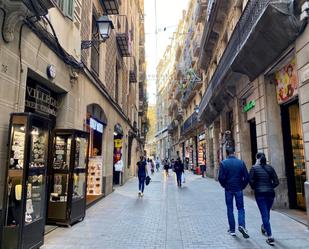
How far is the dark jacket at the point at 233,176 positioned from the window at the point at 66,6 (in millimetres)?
5887

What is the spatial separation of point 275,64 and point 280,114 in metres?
1.81

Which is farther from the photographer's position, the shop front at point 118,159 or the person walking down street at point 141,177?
the shop front at point 118,159

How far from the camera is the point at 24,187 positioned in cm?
521

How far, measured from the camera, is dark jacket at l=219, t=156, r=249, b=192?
6.66m

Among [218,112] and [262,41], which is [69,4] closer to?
[262,41]

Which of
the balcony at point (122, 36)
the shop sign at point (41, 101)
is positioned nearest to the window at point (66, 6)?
the shop sign at point (41, 101)

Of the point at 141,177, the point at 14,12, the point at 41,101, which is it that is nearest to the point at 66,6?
the point at 41,101

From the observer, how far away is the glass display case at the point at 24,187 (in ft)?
16.9

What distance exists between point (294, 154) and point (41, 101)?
317 inches

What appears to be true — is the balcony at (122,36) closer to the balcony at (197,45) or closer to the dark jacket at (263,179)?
the balcony at (197,45)

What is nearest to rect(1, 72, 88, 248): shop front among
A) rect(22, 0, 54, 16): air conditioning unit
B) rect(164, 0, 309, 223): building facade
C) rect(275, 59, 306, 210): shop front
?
rect(22, 0, 54, 16): air conditioning unit

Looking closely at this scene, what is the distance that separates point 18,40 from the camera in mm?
5961

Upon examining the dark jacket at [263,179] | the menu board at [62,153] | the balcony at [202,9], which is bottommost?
the dark jacket at [263,179]

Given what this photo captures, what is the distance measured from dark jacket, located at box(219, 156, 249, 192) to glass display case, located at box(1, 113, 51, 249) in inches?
150
